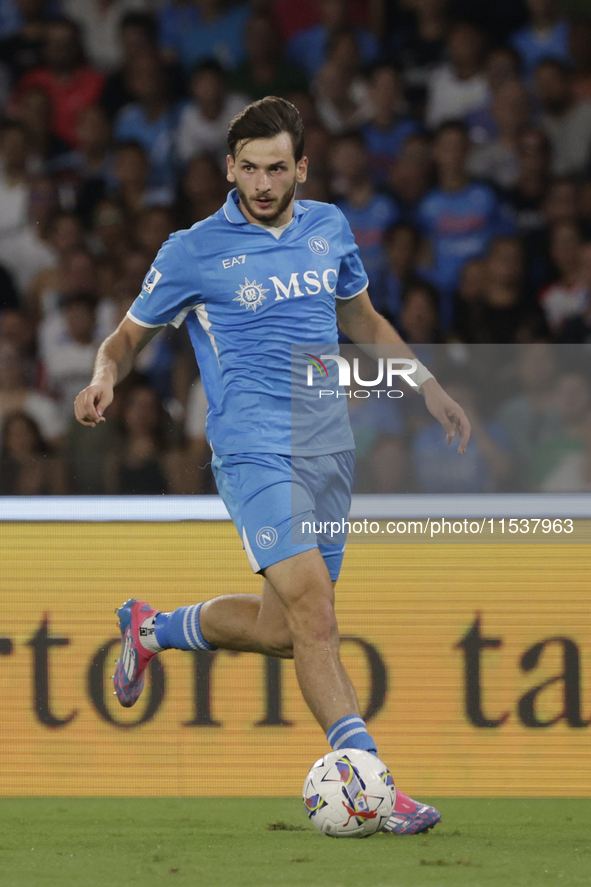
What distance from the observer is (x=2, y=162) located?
7098 mm

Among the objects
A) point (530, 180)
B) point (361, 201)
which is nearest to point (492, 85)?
point (530, 180)

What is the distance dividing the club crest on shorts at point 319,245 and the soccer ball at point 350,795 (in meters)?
1.42

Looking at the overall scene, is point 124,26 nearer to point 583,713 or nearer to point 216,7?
point 216,7

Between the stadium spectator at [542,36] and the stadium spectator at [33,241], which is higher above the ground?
the stadium spectator at [542,36]

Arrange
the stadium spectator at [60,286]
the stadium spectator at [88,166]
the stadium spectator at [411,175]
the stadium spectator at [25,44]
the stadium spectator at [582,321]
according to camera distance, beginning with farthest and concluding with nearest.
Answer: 1. the stadium spectator at [25,44]
2. the stadium spectator at [88,166]
3. the stadium spectator at [411,175]
4. the stadium spectator at [60,286]
5. the stadium spectator at [582,321]

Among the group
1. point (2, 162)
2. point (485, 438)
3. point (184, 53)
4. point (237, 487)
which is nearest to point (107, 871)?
point (237, 487)

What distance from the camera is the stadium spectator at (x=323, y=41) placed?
726 cm

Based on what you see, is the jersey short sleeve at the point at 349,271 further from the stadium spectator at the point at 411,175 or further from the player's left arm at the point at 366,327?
the stadium spectator at the point at 411,175

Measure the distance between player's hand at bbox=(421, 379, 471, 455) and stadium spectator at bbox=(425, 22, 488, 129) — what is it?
357 centimetres

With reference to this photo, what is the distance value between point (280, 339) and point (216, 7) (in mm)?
4664

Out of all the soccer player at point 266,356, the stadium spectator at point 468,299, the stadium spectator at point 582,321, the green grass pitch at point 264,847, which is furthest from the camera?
the stadium spectator at point 468,299

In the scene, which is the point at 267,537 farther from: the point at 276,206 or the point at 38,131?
the point at 38,131

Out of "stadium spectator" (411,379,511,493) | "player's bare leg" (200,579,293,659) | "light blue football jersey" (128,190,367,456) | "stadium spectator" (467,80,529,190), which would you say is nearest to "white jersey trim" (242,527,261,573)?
"player's bare leg" (200,579,293,659)

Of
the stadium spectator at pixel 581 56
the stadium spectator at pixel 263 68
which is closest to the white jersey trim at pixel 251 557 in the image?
the stadium spectator at pixel 581 56
